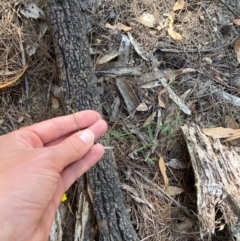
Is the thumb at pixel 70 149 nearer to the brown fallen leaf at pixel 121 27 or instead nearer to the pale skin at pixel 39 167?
the pale skin at pixel 39 167

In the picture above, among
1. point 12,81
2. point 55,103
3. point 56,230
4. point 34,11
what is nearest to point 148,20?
point 34,11

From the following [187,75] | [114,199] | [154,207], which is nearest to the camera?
[114,199]

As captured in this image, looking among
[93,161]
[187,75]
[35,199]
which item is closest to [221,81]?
[187,75]

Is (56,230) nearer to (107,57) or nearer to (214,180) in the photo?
(214,180)

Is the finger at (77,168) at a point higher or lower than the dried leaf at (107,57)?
lower

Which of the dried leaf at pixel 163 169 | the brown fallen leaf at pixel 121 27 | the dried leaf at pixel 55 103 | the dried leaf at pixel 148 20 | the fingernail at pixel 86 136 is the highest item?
the dried leaf at pixel 148 20

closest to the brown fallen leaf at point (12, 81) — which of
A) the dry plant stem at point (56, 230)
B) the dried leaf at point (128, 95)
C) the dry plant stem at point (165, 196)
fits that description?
the dried leaf at point (128, 95)

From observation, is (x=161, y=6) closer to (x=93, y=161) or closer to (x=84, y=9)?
(x=84, y=9)
